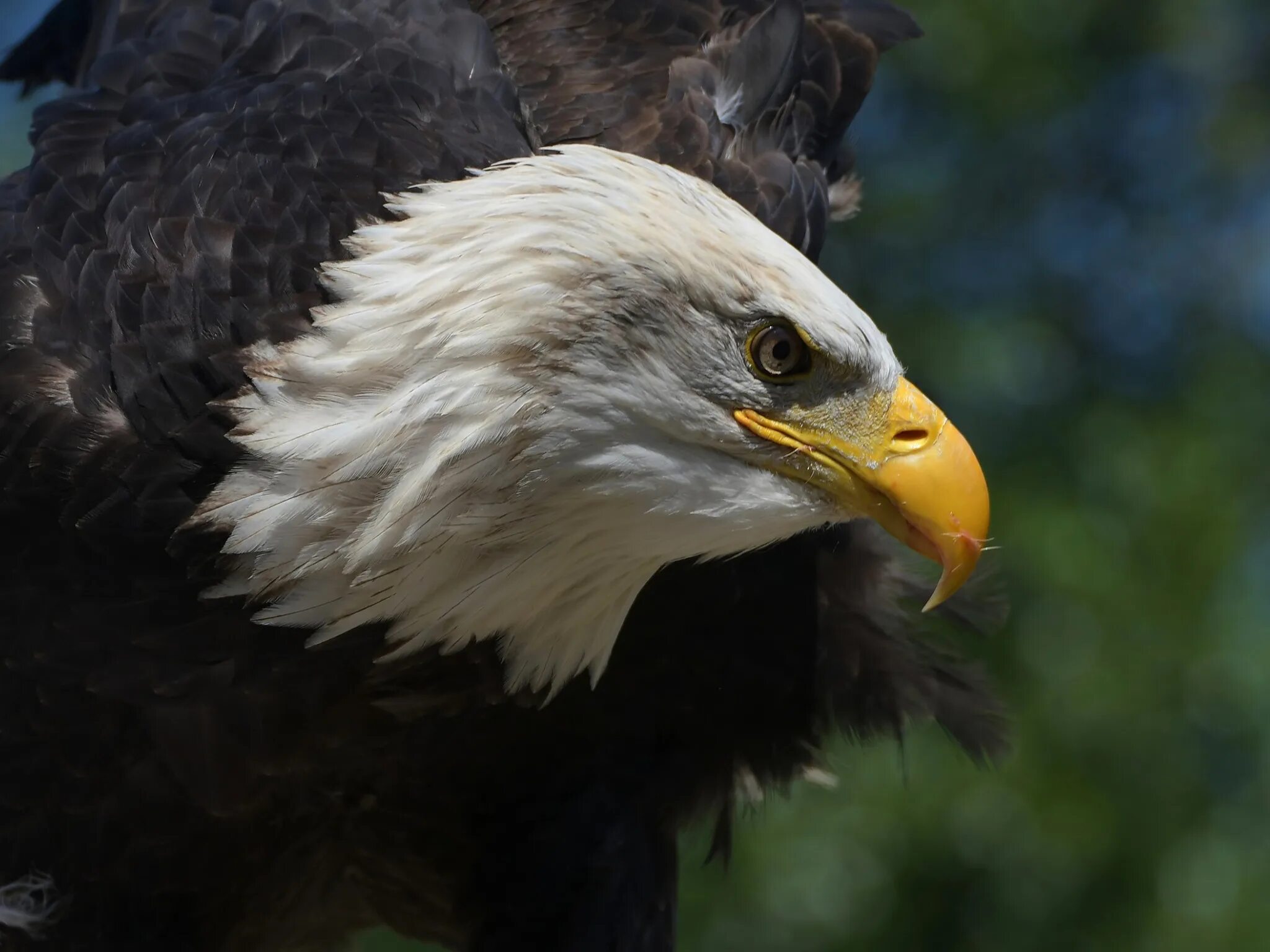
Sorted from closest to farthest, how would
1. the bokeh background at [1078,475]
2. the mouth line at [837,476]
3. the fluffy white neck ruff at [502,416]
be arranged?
the fluffy white neck ruff at [502,416] → the mouth line at [837,476] → the bokeh background at [1078,475]

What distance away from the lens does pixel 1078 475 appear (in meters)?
7.27

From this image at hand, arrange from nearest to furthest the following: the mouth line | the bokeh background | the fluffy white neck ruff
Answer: the fluffy white neck ruff → the mouth line → the bokeh background

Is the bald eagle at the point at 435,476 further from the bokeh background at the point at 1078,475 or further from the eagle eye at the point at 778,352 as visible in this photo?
the bokeh background at the point at 1078,475

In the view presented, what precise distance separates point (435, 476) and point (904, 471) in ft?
2.31

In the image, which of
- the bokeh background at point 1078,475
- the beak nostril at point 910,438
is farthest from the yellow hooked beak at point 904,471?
the bokeh background at point 1078,475

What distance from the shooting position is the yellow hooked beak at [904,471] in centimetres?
249

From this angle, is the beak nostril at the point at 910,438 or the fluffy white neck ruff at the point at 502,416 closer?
the fluffy white neck ruff at the point at 502,416

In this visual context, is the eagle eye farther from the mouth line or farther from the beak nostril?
the beak nostril

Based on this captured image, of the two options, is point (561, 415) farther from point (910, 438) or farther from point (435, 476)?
point (910, 438)

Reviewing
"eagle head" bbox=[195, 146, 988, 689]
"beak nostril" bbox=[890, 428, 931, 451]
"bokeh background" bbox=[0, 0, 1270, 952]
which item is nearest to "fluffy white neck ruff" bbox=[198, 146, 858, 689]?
"eagle head" bbox=[195, 146, 988, 689]

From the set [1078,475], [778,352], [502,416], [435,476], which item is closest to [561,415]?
[502,416]

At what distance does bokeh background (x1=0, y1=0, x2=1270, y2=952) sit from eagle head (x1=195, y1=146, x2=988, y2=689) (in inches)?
106

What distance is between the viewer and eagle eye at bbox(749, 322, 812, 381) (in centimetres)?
246

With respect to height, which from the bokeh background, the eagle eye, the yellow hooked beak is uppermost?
the eagle eye
